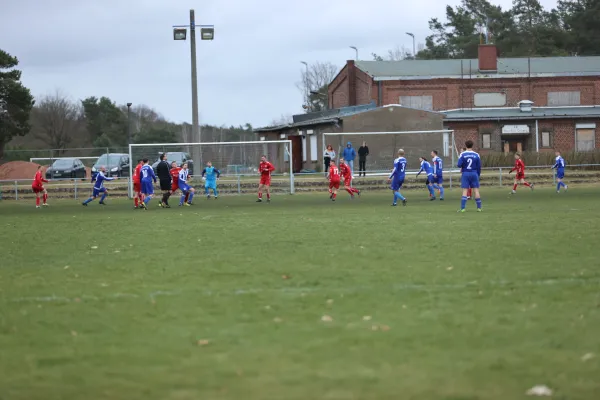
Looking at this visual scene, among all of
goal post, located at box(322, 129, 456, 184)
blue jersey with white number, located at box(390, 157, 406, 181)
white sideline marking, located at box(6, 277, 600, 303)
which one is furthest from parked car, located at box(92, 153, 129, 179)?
white sideline marking, located at box(6, 277, 600, 303)

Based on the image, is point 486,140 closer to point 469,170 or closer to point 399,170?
point 399,170

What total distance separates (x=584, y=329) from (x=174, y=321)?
375 centimetres

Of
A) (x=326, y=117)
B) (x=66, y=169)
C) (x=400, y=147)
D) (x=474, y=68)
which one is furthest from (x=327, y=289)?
(x=474, y=68)

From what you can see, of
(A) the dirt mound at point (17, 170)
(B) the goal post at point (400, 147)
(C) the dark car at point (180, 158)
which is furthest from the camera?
(A) the dirt mound at point (17, 170)

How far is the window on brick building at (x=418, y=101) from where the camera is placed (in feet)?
223

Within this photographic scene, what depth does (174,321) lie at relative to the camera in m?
8.64

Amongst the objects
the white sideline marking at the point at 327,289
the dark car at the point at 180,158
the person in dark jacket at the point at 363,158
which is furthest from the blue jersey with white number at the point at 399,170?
the white sideline marking at the point at 327,289

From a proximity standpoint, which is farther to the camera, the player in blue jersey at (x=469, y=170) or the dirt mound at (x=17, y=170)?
the dirt mound at (x=17, y=170)

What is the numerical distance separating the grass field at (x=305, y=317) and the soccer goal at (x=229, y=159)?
25899 mm

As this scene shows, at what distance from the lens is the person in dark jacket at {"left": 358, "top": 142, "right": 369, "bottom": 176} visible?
4512 cm

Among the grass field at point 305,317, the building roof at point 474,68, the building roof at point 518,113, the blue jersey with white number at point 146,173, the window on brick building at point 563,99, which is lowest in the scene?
the grass field at point 305,317

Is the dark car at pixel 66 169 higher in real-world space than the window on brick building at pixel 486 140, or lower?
lower

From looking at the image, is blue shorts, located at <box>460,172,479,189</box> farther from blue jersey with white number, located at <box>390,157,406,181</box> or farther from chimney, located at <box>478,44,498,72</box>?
chimney, located at <box>478,44,498,72</box>

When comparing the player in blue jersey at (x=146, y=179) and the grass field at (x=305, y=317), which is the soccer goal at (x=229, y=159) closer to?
the player in blue jersey at (x=146, y=179)
